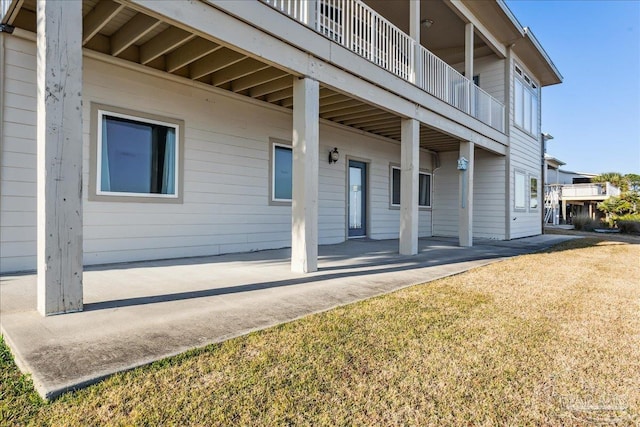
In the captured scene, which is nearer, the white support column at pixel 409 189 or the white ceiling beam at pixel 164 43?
the white ceiling beam at pixel 164 43

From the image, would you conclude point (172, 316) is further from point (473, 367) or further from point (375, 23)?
point (375, 23)

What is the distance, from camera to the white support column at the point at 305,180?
489 cm

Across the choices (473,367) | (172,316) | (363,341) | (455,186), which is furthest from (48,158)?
(455,186)

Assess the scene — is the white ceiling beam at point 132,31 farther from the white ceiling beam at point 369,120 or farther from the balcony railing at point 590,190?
the balcony railing at point 590,190

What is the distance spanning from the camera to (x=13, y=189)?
451cm

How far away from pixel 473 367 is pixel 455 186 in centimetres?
1024

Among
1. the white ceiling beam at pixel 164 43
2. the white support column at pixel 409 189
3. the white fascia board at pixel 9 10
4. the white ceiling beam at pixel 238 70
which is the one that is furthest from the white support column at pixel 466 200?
the white fascia board at pixel 9 10

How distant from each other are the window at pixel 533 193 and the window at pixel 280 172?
31.5 feet

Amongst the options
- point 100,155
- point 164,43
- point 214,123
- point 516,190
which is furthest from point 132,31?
point 516,190

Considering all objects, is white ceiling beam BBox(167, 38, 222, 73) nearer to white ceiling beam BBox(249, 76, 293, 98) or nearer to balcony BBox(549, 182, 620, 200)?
Answer: white ceiling beam BBox(249, 76, 293, 98)

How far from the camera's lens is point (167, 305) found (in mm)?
3309

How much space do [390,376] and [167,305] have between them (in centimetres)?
211

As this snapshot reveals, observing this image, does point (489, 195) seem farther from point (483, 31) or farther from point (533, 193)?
point (483, 31)

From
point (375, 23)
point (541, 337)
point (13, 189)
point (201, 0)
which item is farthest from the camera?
point (375, 23)
